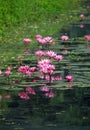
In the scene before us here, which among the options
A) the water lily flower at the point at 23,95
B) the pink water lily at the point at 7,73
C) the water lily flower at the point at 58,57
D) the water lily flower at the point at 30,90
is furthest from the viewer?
the water lily flower at the point at 58,57

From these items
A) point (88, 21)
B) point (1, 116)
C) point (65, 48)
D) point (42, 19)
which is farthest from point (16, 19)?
point (1, 116)

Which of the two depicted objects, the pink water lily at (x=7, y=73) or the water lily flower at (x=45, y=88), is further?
the pink water lily at (x=7, y=73)

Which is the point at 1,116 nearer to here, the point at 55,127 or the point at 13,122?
the point at 13,122

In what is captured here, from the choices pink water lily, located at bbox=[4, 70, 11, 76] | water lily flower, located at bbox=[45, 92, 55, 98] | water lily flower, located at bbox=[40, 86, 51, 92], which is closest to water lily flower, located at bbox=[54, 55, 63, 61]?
pink water lily, located at bbox=[4, 70, 11, 76]

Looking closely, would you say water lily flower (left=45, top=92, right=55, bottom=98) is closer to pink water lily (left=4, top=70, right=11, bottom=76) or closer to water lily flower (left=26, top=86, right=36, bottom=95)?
water lily flower (left=26, top=86, right=36, bottom=95)

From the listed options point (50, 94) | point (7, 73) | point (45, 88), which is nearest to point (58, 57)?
point (7, 73)

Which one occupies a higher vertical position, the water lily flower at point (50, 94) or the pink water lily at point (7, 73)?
the pink water lily at point (7, 73)

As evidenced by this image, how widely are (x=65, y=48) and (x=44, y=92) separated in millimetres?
3809

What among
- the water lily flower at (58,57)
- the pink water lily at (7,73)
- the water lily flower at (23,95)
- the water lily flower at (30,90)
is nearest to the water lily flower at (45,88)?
the water lily flower at (30,90)

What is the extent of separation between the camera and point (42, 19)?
1767cm

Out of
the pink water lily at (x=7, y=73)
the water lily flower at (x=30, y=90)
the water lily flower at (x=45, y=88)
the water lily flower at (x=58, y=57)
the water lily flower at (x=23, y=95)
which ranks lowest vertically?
the water lily flower at (x=23, y=95)

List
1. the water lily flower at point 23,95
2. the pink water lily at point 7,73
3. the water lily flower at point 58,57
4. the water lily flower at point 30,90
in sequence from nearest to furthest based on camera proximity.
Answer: the water lily flower at point 23,95
the water lily flower at point 30,90
the pink water lily at point 7,73
the water lily flower at point 58,57

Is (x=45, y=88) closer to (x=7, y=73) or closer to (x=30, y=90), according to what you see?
(x=30, y=90)

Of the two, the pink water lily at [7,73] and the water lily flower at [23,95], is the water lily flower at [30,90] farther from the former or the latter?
the pink water lily at [7,73]
